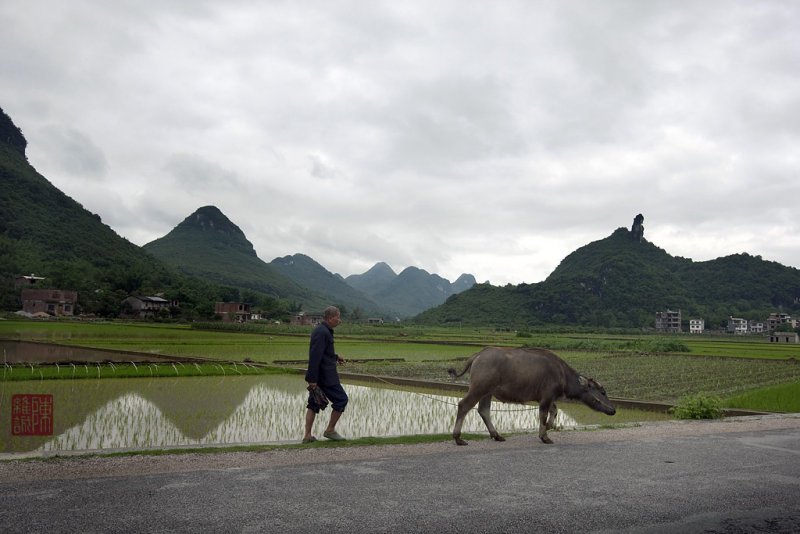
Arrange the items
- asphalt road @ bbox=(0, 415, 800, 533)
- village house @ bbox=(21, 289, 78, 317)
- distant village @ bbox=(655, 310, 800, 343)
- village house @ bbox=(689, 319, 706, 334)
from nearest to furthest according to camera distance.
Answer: asphalt road @ bbox=(0, 415, 800, 533) < village house @ bbox=(21, 289, 78, 317) < distant village @ bbox=(655, 310, 800, 343) < village house @ bbox=(689, 319, 706, 334)

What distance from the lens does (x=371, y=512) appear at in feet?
15.2

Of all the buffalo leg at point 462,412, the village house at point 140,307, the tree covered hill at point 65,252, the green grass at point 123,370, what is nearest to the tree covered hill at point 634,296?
the tree covered hill at point 65,252

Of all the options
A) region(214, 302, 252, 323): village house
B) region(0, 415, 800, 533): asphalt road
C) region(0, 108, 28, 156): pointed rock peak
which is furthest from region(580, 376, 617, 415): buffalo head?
region(0, 108, 28, 156): pointed rock peak

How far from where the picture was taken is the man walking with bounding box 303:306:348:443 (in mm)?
7754

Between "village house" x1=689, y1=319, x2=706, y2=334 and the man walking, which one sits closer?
the man walking

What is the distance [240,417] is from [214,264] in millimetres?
148550

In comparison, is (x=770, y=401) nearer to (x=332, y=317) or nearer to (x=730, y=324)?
(x=332, y=317)

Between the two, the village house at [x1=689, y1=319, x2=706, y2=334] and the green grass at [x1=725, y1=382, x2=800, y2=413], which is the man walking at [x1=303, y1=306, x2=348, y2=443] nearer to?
the green grass at [x1=725, y1=382, x2=800, y2=413]

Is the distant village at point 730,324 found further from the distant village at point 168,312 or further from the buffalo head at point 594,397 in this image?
the buffalo head at point 594,397

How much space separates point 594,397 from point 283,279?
538 feet

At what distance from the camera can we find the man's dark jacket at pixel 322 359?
7742mm

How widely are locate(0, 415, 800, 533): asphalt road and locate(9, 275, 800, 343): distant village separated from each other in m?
50.8

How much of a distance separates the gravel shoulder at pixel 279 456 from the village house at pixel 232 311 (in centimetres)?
6862

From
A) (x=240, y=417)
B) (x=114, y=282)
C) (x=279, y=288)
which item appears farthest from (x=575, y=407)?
(x=279, y=288)
